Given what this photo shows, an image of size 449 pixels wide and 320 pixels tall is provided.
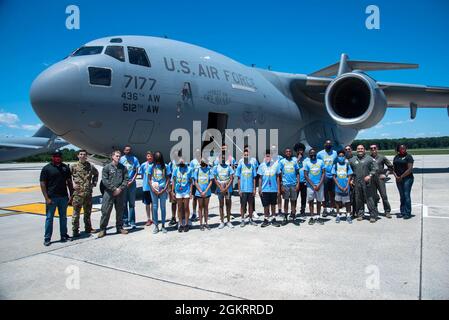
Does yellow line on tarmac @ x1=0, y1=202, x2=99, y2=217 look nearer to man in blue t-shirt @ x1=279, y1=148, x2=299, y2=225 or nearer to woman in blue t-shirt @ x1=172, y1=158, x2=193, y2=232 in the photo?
woman in blue t-shirt @ x1=172, y1=158, x2=193, y2=232

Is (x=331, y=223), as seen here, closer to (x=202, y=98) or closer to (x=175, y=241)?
(x=175, y=241)

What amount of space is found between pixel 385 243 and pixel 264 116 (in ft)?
23.4

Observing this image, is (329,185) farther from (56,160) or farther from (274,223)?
(56,160)

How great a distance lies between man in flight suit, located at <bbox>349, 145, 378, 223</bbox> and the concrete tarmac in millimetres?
454

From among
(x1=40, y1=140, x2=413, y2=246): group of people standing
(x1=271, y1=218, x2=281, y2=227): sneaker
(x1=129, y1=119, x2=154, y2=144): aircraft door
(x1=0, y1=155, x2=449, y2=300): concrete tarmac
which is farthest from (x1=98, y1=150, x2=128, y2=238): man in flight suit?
(x1=271, y1=218, x2=281, y2=227): sneaker

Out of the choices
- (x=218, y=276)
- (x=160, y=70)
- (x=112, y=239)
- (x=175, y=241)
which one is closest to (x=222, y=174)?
(x=175, y=241)

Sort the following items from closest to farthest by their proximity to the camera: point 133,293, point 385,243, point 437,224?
point 133,293, point 385,243, point 437,224

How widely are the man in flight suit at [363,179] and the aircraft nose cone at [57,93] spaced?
21.0ft

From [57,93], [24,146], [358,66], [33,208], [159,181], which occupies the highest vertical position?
[358,66]

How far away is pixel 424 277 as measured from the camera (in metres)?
3.66

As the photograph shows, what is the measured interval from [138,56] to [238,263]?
611 cm

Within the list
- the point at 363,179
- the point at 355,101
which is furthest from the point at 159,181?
the point at 355,101

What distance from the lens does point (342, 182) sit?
22.8ft

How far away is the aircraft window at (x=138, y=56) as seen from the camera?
812 centimetres
